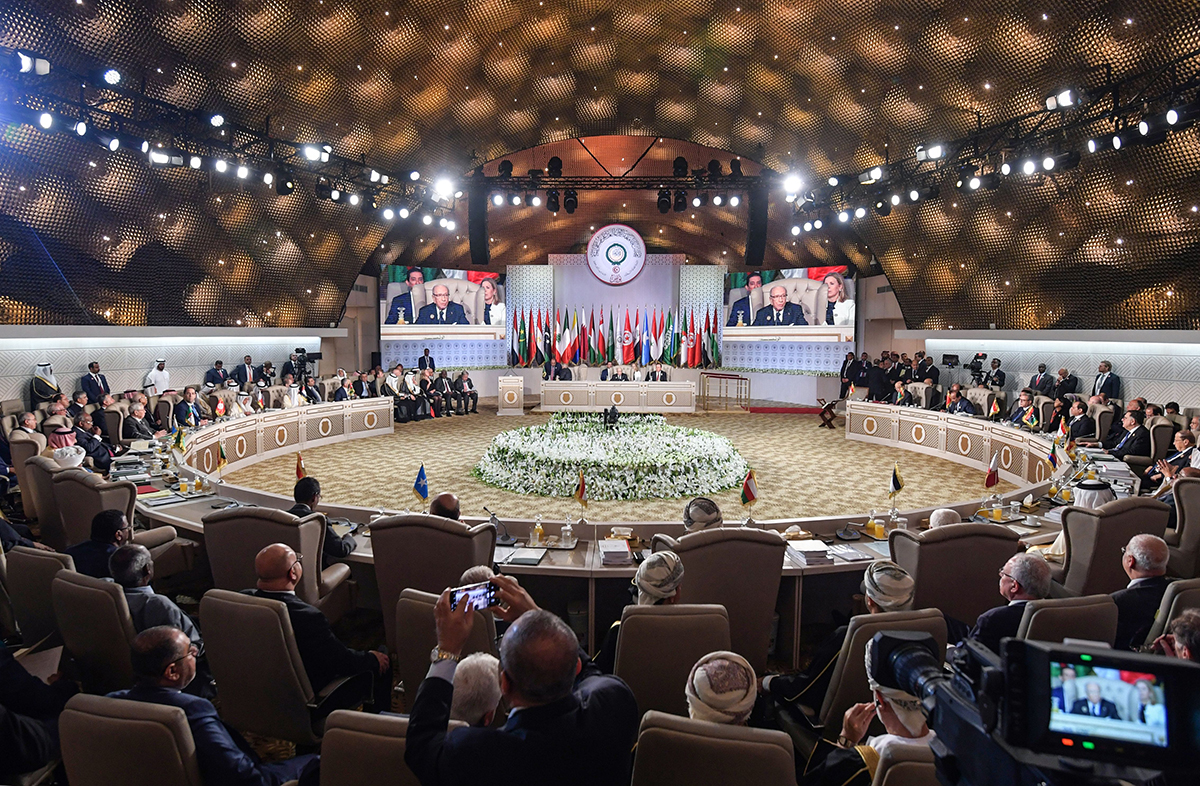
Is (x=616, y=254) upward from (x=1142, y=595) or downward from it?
upward

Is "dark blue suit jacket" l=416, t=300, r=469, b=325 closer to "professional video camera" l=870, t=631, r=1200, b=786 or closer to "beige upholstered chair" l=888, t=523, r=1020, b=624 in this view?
"beige upholstered chair" l=888, t=523, r=1020, b=624

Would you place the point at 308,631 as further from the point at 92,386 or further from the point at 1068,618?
the point at 92,386

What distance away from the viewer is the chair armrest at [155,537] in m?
4.50

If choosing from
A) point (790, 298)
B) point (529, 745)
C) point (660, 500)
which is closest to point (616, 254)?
point (790, 298)

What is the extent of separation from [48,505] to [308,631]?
391 cm

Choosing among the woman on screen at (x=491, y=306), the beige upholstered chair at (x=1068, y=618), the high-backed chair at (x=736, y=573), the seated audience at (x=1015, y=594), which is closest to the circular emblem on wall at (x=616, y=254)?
the woman on screen at (x=491, y=306)

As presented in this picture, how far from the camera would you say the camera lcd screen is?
1.07 m

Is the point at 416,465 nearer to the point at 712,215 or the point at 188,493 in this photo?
the point at 188,493

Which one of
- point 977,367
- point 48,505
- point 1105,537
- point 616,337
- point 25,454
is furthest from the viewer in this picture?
point 616,337

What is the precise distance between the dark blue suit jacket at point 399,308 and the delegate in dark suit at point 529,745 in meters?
17.3

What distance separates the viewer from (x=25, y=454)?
6590mm

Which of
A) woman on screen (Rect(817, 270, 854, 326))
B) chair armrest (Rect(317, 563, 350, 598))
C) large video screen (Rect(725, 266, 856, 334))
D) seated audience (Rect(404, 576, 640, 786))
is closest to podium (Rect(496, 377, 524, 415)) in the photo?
large video screen (Rect(725, 266, 856, 334))

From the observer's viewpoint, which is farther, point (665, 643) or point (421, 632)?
point (421, 632)

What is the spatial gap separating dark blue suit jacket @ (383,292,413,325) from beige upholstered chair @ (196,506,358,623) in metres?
14.8
